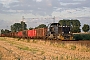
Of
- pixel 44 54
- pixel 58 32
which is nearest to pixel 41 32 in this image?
pixel 58 32

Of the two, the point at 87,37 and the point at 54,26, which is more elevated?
the point at 54,26

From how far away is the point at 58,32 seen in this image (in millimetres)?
44281

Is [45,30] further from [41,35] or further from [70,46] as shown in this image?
[70,46]

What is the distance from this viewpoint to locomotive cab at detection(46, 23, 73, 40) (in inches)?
1687

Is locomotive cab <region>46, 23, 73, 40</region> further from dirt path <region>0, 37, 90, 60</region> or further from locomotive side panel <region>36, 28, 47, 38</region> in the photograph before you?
dirt path <region>0, 37, 90, 60</region>

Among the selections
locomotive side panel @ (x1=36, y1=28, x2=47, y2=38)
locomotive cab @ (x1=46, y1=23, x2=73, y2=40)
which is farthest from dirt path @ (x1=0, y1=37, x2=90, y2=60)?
locomotive side panel @ (x1=36, y1=28, x2=47, y2=38)

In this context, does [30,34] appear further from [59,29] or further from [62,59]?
[62,59]

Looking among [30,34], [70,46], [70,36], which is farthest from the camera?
[30,34]

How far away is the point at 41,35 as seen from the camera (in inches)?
2044

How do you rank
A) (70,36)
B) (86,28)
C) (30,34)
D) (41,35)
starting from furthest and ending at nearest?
(86,28)
(30,34)
(41,35)
(70,36)

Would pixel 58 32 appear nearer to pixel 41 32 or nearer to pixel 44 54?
pixel 41 32

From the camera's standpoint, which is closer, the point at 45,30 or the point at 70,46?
the point at 70,46

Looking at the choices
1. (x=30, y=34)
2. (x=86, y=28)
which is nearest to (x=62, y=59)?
(x=30, y=34)

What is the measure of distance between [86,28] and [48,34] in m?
54.0
